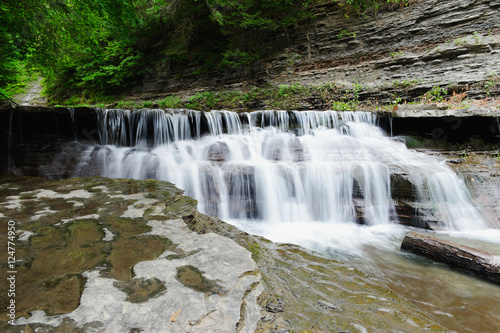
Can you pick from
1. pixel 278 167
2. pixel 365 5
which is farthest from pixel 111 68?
pixel 365 5

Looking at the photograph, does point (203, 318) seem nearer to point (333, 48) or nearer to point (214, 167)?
point (214, 167)

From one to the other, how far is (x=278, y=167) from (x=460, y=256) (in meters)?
3.89

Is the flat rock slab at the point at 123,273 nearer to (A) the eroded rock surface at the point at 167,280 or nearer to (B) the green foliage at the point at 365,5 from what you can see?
(A) the eroded rock surface at the point at 167,280

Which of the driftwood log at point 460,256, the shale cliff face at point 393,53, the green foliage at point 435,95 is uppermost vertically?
the shale cliff face at point 393,53

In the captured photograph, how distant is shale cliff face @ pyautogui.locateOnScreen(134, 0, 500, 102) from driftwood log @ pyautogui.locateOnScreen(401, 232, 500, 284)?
777 centimetres

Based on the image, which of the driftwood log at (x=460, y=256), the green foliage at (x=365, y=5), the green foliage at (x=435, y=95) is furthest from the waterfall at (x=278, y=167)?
the green foliage at (x=365, y=5)

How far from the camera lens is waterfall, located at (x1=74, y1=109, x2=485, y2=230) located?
5465 mm

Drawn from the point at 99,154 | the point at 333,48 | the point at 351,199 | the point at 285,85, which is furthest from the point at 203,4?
the point at 351,199

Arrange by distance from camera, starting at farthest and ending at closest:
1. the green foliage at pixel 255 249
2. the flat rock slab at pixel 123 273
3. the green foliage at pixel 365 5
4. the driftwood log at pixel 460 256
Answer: the green foliage at pixel 365 5 < the driftwood log at pixel 460 256 < the green foliage at pixel 255 249 < the flat rock slab at pixel 123 273

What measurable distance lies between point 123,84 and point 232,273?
17.5m

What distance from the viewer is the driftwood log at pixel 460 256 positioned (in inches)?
115

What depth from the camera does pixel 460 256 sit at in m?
3.16

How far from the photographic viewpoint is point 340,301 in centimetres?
194

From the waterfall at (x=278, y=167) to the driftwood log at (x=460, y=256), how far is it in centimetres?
173
